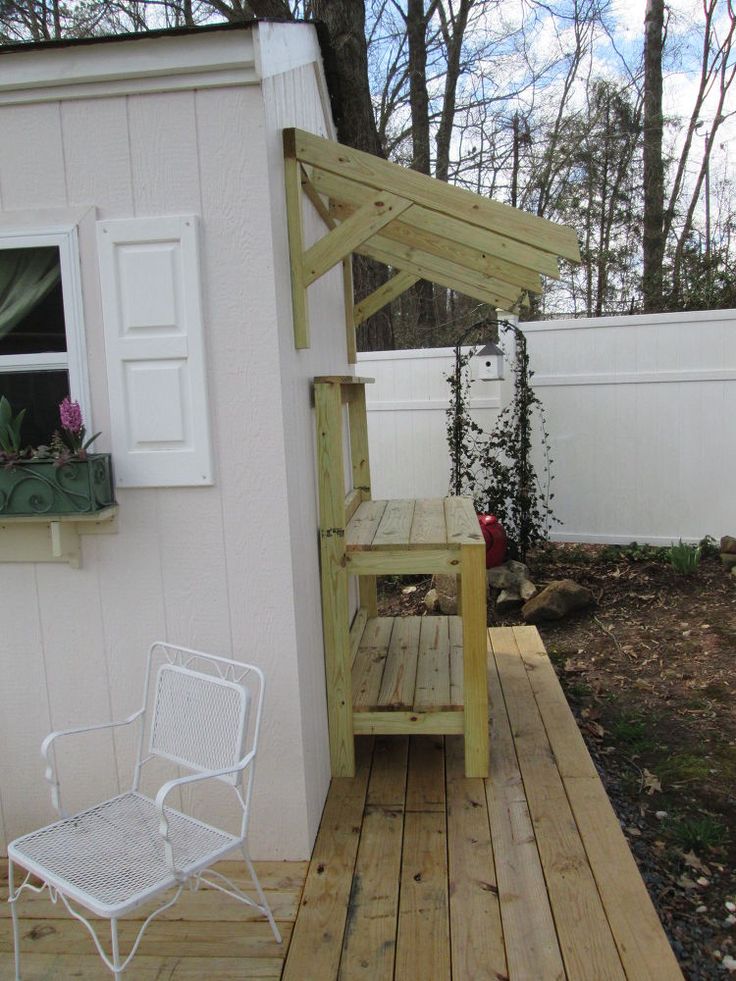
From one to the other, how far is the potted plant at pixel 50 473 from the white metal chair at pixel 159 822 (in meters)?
0.54

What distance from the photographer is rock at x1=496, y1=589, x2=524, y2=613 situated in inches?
206

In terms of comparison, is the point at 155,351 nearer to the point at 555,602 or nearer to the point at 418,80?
the point at 555,602

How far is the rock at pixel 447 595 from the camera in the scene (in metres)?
5.14

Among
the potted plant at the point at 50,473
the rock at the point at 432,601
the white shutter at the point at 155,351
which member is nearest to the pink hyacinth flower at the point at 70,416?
the potted plant at the point at 50,473

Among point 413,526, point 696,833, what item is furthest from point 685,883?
point 413,526

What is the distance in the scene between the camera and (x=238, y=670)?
2.35 m

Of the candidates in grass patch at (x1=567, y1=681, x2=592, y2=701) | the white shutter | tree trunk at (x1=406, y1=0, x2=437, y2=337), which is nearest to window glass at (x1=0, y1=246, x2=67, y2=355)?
the white shutter

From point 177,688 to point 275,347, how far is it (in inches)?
42.3

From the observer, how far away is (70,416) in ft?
6.86

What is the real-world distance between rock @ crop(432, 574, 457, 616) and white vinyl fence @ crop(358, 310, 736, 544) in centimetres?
135

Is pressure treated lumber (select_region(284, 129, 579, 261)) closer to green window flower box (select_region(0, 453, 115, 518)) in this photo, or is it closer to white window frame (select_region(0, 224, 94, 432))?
white window frame (select_region(0, 224, 94, 432))

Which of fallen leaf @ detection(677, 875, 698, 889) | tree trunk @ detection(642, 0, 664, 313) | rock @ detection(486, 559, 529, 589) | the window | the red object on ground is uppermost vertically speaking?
tree trunk @ detection(642, 0, 664, 313)

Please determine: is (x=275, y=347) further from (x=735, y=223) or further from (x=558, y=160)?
(x=558, y=160)

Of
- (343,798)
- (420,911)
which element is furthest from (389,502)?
(420,911)
